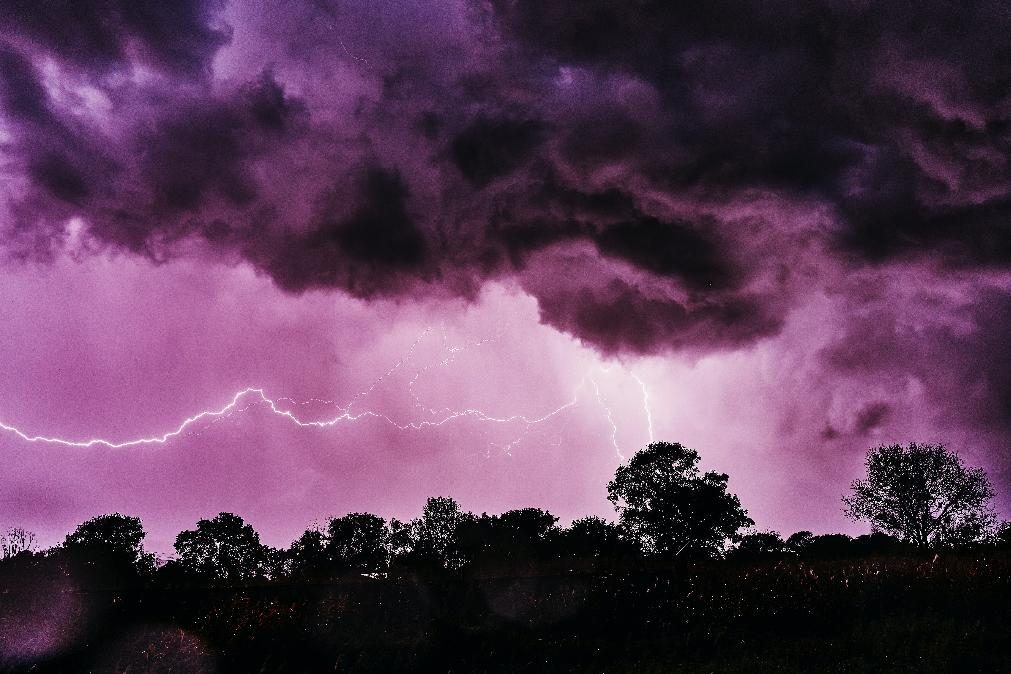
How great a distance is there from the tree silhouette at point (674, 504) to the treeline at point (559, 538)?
0.34 ft

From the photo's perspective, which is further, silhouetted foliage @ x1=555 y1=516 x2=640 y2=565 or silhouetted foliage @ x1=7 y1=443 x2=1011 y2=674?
silhouetted foliage @ x1=555 y1=516 x2=640 y2=565

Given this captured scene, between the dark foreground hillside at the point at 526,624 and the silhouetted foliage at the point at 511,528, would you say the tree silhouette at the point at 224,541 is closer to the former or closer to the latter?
the silhouetted foliage at the point at 511,528

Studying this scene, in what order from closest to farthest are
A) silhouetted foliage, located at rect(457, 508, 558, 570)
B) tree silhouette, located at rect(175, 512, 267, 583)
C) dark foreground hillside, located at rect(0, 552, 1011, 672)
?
dark foreground hillside, located at rect(0, 552, 1011, 672) < silhouetted foliage, located at rect(457, 508, 558, 570) < tree silhouette, located at rect(175, 512, 267, 583)

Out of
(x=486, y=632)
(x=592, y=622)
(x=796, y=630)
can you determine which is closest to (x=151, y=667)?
(x=486, y=632)

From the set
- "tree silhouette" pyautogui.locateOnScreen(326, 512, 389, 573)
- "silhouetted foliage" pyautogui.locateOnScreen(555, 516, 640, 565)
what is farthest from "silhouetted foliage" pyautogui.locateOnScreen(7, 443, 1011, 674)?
"tree silhouette" pyautogui.locateOnScreen(326, 512, 389, 573)

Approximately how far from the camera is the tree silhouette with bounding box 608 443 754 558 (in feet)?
188

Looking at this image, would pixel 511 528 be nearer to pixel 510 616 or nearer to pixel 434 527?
pixel 434 527

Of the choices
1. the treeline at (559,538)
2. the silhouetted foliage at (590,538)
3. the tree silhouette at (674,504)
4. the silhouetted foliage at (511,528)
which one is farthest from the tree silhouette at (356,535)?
the tree silhouette at (674,504)

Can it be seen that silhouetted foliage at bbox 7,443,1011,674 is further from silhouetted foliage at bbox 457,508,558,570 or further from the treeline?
silhouetted foliage at bbox 457,508,558,570

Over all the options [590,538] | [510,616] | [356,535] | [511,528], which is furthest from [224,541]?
[510,616]

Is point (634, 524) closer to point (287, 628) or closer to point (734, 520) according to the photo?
point (734, 520)

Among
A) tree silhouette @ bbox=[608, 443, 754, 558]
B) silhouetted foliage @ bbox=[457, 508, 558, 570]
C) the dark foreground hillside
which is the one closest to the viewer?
the dark foreground hillside

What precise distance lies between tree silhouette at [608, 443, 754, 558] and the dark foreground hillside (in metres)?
42.4

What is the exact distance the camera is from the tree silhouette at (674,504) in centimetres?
5728
